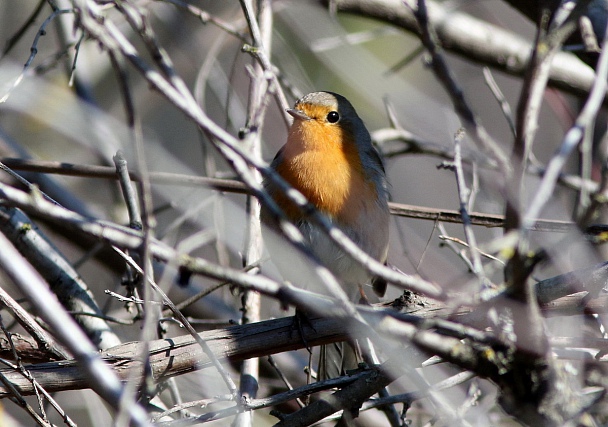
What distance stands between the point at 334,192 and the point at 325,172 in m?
0.13

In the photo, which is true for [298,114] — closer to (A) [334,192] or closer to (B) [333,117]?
(B) [333,117]

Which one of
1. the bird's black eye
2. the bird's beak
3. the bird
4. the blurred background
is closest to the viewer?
the bird

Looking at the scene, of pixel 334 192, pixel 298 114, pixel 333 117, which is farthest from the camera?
pixel 333 117

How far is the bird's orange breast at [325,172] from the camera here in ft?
13.1

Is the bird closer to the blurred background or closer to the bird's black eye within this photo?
the bird's black eye

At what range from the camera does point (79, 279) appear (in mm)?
4113

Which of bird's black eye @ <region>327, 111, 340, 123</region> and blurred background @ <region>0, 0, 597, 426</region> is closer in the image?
bird's black eye @ <region>327, 111, 340, 123</region>

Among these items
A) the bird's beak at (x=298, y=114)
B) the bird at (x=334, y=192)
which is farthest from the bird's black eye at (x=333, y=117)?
the bird's beak at (x=298, y=114)

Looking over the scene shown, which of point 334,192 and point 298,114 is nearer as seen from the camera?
point 334,192

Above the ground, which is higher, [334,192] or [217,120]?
[217,120]

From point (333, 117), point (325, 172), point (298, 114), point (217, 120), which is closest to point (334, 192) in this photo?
Result: point (325, 172)

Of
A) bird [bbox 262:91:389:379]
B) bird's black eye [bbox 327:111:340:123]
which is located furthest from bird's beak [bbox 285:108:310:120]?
bird's black eye [bbox 327:111:340:123]

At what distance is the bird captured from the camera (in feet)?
13.1

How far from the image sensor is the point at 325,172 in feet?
13.3
